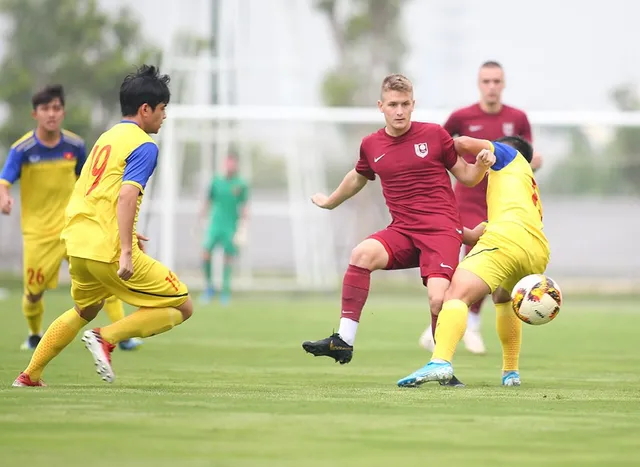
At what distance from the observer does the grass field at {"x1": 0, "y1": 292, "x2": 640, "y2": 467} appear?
17.8 ft

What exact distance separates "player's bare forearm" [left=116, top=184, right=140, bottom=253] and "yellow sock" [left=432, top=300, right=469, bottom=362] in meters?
1.97

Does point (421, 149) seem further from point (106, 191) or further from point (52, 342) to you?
point (52, 342)

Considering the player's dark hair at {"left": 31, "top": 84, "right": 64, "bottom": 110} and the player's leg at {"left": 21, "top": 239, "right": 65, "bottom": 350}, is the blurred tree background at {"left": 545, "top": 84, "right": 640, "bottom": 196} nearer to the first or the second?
the player's leg at {"left": 21, "top": 239, "right": 65, "bottom": 350}

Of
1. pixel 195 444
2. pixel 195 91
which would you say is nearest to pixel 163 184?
pixel 195 91

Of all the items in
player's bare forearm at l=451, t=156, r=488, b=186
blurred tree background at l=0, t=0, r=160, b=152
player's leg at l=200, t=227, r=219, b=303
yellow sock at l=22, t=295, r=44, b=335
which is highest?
blurred tree background at l=0, t=0, r=160, b=152

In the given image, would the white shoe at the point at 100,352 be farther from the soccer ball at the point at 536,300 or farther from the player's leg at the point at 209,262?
the player's leg at the point at 209,262

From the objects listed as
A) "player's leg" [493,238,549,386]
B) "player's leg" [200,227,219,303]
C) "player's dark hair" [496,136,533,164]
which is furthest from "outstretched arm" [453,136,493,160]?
"player's leg" [200,227,219,303]

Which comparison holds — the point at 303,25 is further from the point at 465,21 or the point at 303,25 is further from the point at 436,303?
the point at 436,303

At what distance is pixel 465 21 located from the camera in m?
33.3

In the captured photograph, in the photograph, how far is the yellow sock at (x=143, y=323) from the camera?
7.89 meters

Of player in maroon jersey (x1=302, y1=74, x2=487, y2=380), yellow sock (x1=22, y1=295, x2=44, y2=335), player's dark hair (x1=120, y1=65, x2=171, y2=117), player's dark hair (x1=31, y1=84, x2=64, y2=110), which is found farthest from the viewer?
yellow sock (x1=22, y1=295, x2=44, y2=335)

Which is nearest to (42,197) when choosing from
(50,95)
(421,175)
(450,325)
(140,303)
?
(50,95)

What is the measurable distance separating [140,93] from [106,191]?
0.62 metres

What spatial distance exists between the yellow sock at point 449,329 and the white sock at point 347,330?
0.70 m
